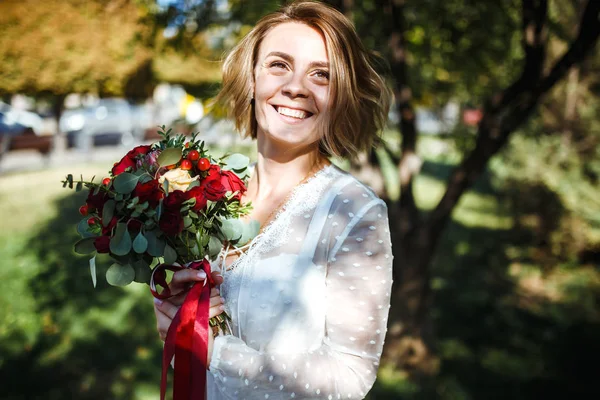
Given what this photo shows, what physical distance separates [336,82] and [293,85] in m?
0.16

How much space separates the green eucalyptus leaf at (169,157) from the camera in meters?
1.61

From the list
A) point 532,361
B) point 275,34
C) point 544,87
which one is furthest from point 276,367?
point 532,361

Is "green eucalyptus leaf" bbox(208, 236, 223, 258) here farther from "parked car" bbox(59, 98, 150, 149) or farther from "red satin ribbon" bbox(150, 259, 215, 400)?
"parked car" bbox(59, 98, 150, 149)

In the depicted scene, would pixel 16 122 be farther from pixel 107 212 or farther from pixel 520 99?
pixel 107 212

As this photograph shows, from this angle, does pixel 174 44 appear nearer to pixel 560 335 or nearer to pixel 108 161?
pixel 560 335

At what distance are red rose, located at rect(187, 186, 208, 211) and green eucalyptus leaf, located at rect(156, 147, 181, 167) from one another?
0.12m

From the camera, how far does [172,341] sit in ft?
5.17

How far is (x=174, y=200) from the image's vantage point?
1.53m

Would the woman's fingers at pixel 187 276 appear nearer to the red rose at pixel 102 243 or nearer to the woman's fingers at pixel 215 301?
the woman's fingers at pixel 215 301

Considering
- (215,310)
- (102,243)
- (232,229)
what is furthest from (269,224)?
(102,243)

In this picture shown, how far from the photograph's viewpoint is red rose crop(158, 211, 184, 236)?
1.54m

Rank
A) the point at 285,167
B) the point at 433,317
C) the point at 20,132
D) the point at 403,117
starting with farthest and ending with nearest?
1. the point at 20,132
2. the point at 433,317
3. the point at 403,117
4. the point at 285,167

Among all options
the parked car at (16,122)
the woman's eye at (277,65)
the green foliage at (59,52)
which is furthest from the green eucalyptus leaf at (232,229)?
the parked car at (16,122)

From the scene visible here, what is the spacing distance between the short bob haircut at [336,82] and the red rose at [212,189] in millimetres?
454
